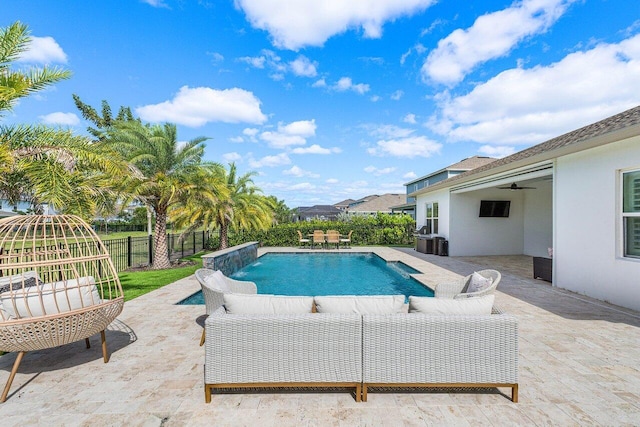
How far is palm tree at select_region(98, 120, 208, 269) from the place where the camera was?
1063cm

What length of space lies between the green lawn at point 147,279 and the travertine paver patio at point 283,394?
2.98 metres

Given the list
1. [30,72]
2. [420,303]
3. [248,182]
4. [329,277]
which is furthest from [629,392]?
[248,182]

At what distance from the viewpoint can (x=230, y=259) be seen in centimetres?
1065

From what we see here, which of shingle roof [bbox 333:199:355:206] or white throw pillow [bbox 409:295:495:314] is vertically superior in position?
shingle roof [bbox 333:199:355:206]

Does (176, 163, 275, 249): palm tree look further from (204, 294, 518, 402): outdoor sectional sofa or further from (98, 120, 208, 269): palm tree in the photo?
(204, 294, 518, 402): outdoor sectional sofa

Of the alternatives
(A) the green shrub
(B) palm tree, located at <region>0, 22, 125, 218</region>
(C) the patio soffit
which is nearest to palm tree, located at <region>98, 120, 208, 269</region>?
(B) palm tree, located at <region>0, 22, 125, 218</region>

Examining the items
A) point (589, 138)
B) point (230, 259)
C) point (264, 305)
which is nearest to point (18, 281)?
point (264, 305)

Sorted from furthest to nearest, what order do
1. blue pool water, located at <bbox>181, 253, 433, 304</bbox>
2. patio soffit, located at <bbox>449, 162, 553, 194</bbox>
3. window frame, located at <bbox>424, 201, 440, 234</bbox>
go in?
window frame, located at <bbox>424, 201, 440, 234</bbox> < blue pool water, located at <bbox>181, 253, 433, 304</bbox> < patio soffit, located at <bbox>449, 162, 553, 194</bbox>

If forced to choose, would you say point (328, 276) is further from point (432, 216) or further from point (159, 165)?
point (432, 216)

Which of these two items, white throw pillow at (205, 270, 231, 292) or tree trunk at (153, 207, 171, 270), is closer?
white throw pillow at (205, 270, 231, 292)

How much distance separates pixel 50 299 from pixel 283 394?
303 cm

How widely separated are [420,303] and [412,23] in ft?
47.2

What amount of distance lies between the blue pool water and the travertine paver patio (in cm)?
300

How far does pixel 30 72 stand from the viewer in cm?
557
